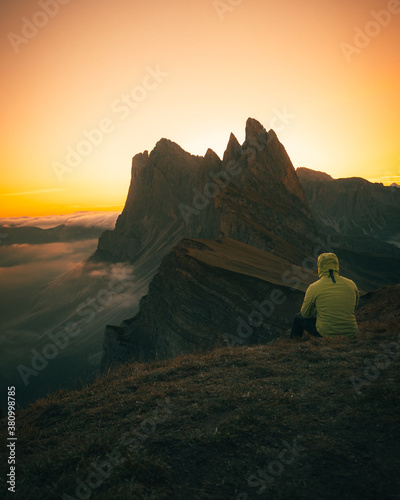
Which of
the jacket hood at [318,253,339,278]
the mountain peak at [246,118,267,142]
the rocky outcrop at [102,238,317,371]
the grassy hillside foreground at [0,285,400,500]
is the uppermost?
the mountain peak at [246,118,267,142]

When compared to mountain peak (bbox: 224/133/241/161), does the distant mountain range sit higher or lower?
lower

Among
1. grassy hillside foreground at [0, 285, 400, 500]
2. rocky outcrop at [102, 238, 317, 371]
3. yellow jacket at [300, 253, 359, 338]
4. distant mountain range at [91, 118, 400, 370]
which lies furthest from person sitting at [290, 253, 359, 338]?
rocky outcrop at [102, 238, 317, 371]

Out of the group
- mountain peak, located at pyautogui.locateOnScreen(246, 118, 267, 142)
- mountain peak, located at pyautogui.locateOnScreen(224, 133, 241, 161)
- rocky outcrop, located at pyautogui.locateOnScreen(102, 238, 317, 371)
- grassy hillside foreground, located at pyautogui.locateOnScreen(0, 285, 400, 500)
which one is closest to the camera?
grassy hillside foreground, located at pyautogui.locateOnScreen(0, 285, 400, 500)

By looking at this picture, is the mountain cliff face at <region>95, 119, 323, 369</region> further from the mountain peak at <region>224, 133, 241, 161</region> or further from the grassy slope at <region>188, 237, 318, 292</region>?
the mountain peak at <region>224, 133, 241, 161</region>

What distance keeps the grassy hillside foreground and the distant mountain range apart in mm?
3508

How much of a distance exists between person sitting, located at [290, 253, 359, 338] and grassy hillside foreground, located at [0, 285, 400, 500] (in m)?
0.95

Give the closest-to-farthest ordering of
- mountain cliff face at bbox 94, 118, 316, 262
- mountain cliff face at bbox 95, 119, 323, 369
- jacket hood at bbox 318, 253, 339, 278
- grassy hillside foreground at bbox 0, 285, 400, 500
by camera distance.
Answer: grassy hillside foreground at bbox 0, 285, 400, 500, jacket hood at bbox 318, 253, 339, 278, mountain cliff face at bbox 95, 119, 323, 369, mountain cliff face at bbox 94, 118, 316, 262

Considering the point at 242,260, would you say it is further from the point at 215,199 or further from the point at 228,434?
the point at 215,199

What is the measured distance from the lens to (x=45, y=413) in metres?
6.51

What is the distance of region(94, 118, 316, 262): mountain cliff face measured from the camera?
263 ft

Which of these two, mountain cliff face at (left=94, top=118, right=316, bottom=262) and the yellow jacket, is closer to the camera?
the yellow jacket

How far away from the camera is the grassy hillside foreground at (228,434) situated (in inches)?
137

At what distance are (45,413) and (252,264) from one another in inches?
1414

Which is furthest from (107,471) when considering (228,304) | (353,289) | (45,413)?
(228,304)
